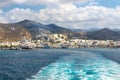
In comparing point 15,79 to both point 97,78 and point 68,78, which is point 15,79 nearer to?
point 68,78

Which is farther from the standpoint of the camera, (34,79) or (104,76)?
(104,76)

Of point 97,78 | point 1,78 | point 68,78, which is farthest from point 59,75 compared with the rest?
point 1,78

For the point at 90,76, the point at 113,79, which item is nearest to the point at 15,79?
the point at 90,76

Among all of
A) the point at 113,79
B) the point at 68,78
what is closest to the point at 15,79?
the point at 68,78

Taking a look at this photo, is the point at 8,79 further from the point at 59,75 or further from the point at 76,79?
the point at 76,79

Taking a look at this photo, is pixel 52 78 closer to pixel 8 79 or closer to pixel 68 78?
pixel 68 78

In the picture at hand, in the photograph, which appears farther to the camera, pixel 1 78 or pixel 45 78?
pixel 1 78

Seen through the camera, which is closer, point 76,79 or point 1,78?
point 76,79
